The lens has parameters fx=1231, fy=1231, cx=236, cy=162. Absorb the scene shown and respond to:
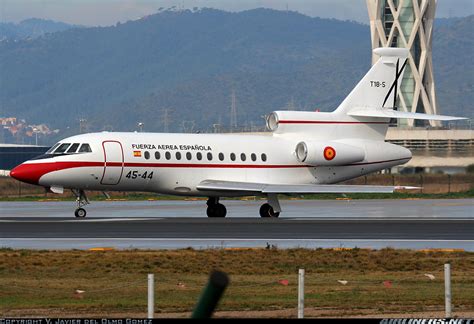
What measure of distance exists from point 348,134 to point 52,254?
24.1 meters

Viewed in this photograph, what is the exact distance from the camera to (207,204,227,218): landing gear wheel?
51.0 meters

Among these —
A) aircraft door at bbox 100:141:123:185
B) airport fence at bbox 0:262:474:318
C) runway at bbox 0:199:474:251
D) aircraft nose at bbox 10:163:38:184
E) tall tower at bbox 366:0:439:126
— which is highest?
tall tower at bbox 366:0:439:126

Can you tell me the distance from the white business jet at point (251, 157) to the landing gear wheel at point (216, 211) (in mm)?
41

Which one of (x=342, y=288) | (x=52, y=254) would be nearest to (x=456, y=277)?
(x=342, y=288)

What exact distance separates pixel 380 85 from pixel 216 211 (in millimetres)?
9835

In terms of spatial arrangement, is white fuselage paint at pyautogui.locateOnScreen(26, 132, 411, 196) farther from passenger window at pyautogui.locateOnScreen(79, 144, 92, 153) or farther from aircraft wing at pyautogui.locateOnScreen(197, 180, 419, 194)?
aircraft wing at pyautogui.locateOnScreen(197, 180, 419, 194)

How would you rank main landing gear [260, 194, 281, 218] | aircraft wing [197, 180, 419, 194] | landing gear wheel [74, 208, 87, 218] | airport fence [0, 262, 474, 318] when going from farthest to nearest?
main landing gear [260, 194, 281, 218] < aircraft wing [197, 180, 419, 194] < landing gear wheel [74, 208, 87, 218] < airport fence [0, 262, 474, 318]

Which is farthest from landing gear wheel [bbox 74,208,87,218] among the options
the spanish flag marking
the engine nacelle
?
the spanish flag marking

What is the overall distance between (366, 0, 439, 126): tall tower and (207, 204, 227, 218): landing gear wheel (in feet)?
312

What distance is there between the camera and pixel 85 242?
36312 millimetres

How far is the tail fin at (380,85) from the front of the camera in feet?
178

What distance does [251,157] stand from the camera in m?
52.2

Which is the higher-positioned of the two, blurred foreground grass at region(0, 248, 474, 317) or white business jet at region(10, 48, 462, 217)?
white business jet at region(10, 48, 462, 217)

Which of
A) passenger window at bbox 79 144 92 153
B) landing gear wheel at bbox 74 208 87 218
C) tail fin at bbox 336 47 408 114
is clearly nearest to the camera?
landing gear wheel at bbox 74 208 87 218
